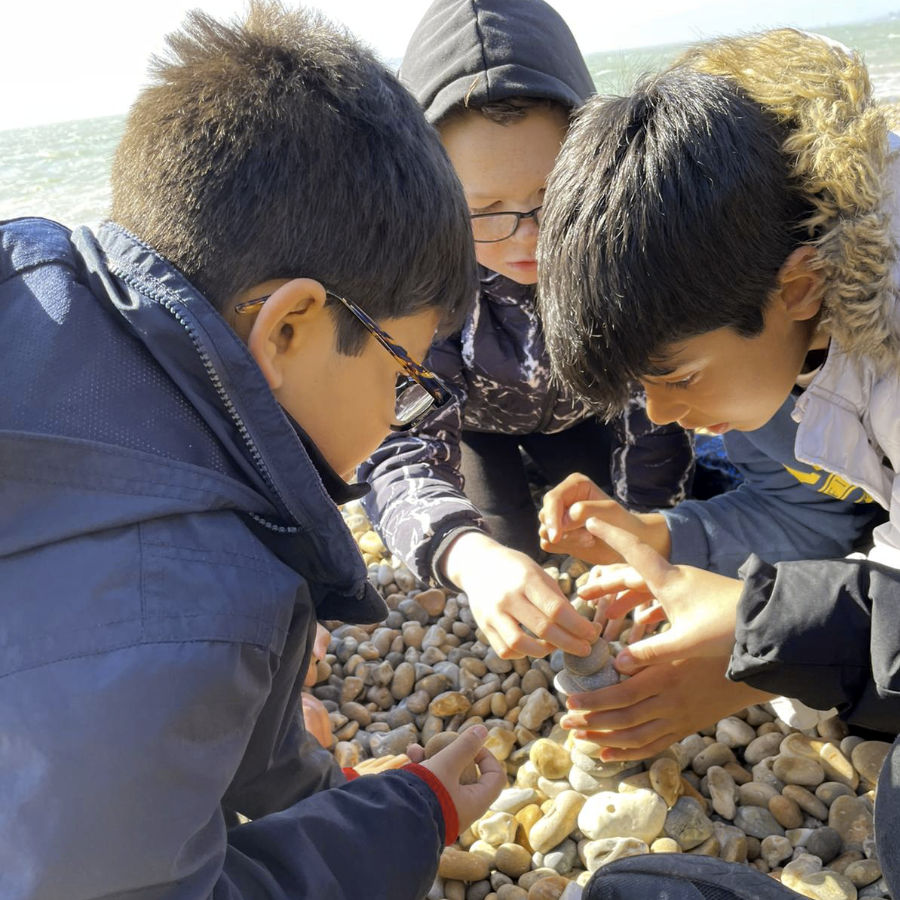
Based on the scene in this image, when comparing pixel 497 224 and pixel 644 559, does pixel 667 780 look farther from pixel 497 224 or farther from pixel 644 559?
pixel 497 224

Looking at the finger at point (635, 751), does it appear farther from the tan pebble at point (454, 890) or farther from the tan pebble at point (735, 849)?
the tan pebble at point (454, 890)

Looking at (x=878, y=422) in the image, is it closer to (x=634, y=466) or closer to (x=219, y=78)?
(x=634, y=466)

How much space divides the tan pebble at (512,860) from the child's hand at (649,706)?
207mm

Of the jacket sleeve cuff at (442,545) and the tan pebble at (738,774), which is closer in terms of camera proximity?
the tan pebble at (738,774)

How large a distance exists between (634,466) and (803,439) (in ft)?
2.62

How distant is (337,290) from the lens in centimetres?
113

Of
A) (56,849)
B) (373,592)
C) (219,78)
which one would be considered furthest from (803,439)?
(56,849)

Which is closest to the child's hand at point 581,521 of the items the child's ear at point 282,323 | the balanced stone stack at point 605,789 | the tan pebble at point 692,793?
the balanced stone stack at point 605,789

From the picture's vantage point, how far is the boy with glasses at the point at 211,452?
873 millimetres

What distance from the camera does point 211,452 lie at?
1006mm

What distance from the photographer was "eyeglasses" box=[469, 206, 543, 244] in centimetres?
189

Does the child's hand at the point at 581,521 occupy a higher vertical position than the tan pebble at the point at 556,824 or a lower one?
higher

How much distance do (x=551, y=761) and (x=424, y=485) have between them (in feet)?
2.05

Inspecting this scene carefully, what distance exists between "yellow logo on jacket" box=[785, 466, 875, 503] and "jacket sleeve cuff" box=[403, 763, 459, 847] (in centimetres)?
97
